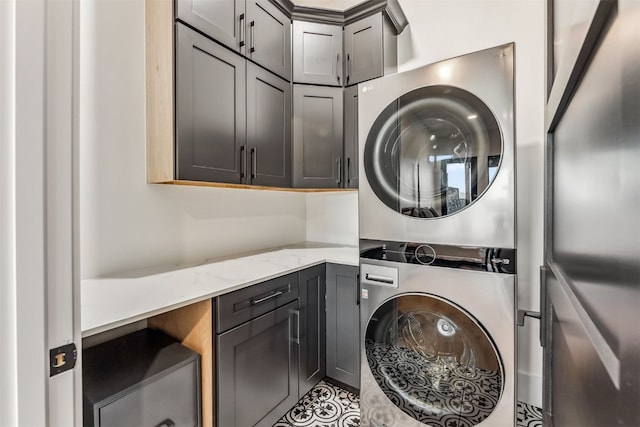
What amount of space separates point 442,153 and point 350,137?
937mm

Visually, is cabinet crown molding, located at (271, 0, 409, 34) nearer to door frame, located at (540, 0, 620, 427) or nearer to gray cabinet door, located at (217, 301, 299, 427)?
door frame, located at (540, 0, 620, 427)

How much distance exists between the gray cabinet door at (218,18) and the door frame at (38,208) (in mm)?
1021

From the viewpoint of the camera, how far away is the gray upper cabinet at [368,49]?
2.01 metres

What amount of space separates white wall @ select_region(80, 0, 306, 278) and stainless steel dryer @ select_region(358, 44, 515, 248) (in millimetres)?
1143

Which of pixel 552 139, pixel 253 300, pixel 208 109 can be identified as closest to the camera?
pixel 552 139

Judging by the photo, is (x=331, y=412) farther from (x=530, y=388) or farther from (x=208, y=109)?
(x=208, y=109)

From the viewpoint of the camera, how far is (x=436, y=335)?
4.39 feet

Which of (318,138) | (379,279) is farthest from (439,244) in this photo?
(318,138)

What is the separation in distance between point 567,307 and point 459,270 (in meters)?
0.73

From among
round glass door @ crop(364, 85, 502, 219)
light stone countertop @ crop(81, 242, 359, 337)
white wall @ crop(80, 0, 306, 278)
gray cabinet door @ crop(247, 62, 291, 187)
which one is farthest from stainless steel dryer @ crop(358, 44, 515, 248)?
white wall @ crop(80, 0, 306, 278)

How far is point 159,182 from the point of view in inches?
61.9

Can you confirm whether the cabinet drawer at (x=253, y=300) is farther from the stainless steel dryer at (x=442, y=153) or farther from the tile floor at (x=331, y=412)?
the tile floor at (x=331, y=412)

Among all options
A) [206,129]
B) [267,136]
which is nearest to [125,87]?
[206,129]

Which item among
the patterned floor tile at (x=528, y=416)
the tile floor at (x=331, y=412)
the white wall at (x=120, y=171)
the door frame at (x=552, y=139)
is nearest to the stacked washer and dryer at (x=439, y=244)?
the tile floor at (x=331, y=412)
